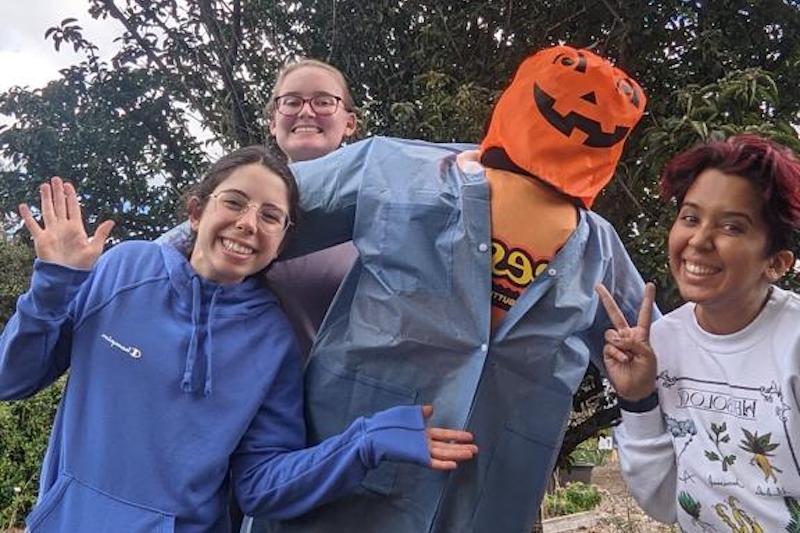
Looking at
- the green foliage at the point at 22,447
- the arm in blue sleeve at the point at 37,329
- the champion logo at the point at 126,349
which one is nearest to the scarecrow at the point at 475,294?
the champion logo at the point at 126,349

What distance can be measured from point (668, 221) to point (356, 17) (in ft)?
5.18

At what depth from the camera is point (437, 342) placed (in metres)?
1.84

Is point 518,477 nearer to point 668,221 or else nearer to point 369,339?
point 369,339

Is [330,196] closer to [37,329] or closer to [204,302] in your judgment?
[204,302]

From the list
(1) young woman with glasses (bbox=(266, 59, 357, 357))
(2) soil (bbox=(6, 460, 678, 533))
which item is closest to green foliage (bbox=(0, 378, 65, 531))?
(2) soil (bbox=(6, 460, 678, 533))

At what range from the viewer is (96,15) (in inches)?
150

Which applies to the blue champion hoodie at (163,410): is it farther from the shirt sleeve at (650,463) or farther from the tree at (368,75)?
the tree at (368,75)

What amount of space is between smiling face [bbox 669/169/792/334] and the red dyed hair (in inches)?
0.6

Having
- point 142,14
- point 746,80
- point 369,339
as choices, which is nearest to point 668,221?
point 746,80

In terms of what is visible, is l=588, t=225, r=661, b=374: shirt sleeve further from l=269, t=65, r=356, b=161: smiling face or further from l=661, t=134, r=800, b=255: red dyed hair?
l=269, t=65, r=356, b=161: smiling face

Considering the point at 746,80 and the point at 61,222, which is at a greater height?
the point at 61,222

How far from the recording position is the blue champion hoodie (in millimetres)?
1664

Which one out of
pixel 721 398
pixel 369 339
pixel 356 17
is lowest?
pixel 721 398

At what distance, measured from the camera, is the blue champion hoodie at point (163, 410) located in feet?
5.46
